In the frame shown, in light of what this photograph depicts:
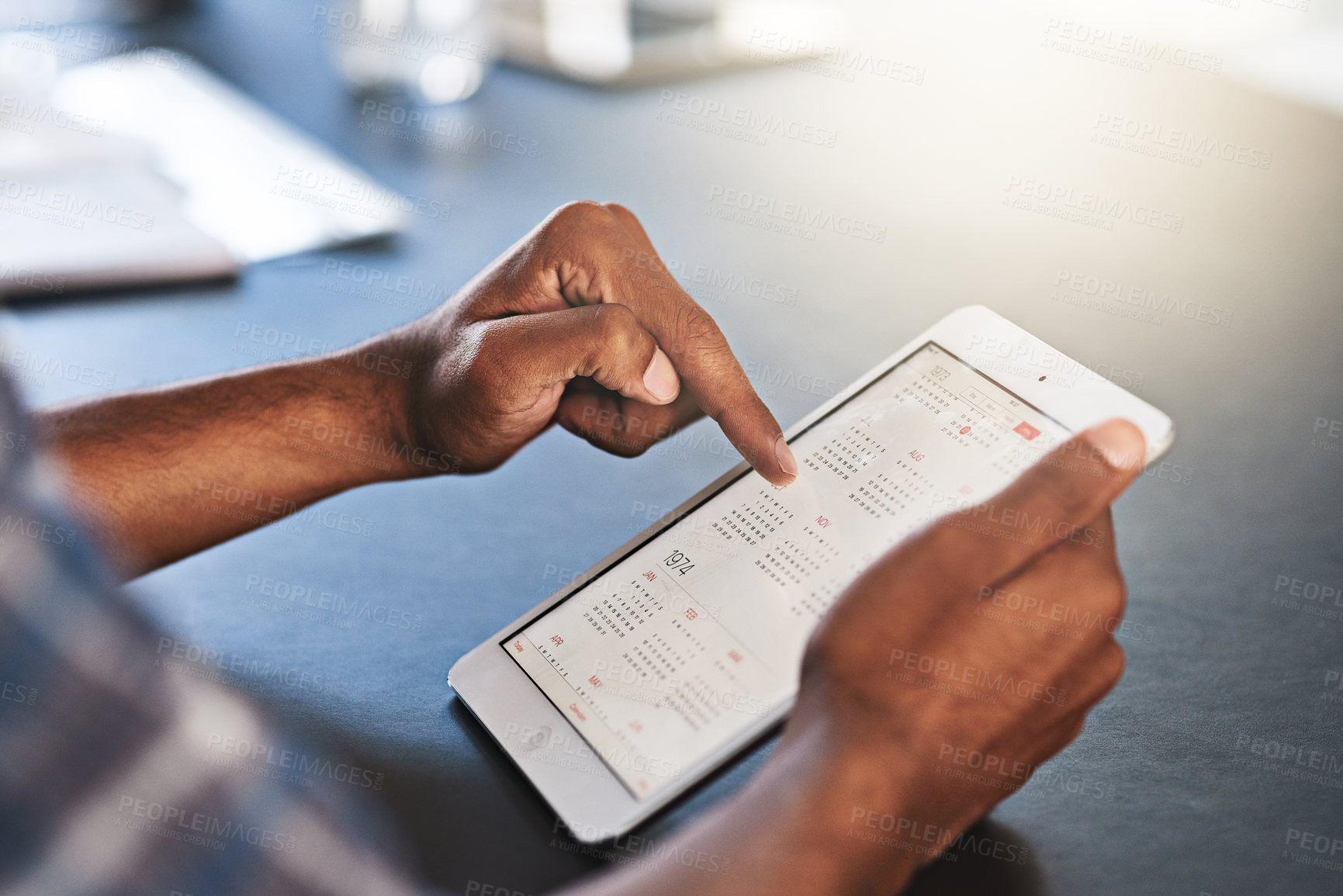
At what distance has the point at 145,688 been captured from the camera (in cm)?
74

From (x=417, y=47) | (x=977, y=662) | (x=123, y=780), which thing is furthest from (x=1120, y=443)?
(x=417, y=47)

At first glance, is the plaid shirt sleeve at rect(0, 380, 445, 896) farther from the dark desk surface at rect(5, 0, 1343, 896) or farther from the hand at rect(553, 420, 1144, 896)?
the hand at rect(553, 420, 1144, 896)

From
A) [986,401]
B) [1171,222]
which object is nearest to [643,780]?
[986,401]

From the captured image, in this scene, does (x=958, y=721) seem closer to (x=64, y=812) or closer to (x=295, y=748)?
(x=295, y=748)

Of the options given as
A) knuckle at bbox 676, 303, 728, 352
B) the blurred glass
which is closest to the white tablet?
knuckle at bbox 676, 303, 728, 352

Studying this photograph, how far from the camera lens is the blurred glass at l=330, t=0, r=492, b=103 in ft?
5.31

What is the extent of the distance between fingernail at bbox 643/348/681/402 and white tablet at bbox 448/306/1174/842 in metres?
0.12

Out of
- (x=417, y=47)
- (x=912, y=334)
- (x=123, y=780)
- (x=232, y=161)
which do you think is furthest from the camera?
(x=417, y=47)

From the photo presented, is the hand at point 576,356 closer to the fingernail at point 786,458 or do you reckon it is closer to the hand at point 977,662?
the fingernail at point 786,458

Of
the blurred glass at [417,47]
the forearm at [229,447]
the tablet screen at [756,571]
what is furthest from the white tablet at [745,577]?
the blurred glass at [417,47]

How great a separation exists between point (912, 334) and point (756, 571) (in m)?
0.49

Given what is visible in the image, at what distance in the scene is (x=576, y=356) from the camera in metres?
0.86

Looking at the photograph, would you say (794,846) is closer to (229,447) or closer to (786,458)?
(786,458)

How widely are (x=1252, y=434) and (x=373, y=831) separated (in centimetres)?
85
